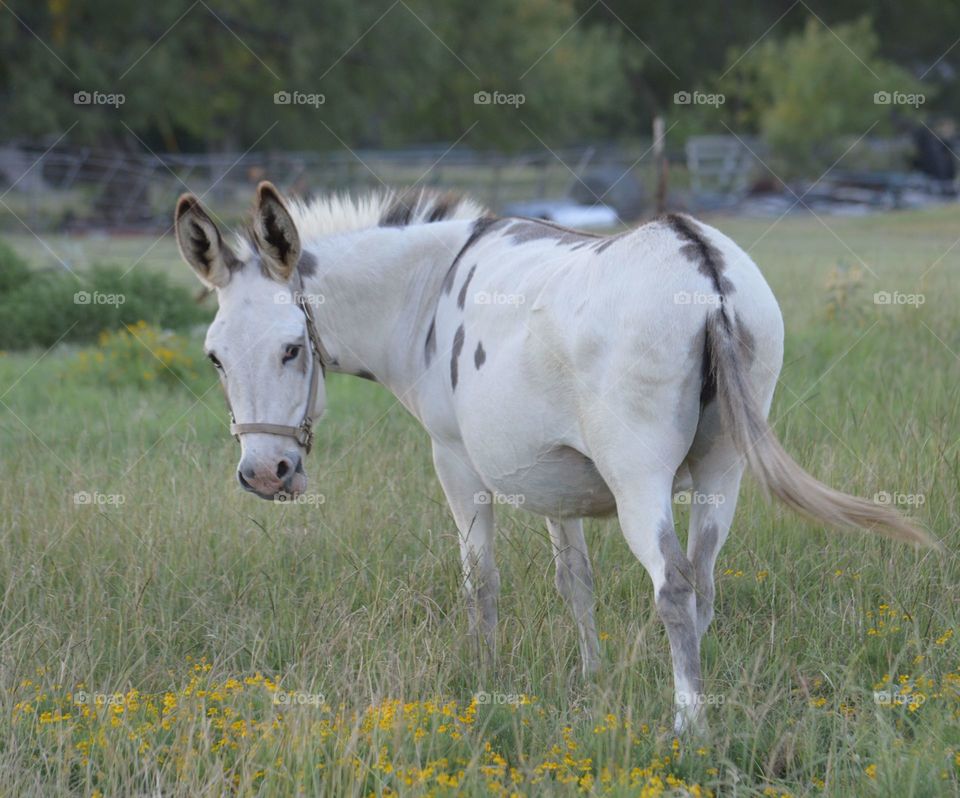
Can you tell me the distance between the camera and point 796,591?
4609 millimetres

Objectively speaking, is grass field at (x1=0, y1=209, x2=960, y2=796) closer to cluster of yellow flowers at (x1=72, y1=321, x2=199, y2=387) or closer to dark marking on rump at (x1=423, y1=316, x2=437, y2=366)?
dark marking on rump at (x1=423, y1=316, x2=437, y2=366)

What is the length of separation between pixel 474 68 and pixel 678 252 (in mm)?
32640

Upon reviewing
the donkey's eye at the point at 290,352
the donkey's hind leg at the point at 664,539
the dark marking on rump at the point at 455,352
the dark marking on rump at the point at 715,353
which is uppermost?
the dark marking on rump at the point at 455,352

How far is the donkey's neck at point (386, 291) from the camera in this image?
15.1 feet

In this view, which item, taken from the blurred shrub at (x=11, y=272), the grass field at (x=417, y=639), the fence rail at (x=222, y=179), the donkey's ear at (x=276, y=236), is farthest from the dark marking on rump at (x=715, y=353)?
the fence rail at (x=222, y=179)

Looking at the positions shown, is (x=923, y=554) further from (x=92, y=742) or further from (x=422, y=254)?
(x=92, y=742)

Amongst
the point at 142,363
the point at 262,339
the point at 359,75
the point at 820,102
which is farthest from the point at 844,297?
the point at 820,102

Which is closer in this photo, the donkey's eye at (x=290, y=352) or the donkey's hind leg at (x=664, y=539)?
the donkey's hind leg at (x=664, y=539)

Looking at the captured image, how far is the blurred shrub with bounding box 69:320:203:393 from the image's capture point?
29.5 feet

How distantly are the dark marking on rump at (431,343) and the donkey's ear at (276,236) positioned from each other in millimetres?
622

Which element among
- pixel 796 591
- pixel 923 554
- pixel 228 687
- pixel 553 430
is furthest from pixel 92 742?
pixel 923 554

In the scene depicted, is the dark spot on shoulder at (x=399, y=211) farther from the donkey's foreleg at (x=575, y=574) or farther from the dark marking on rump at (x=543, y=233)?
the donkey's foreleg at (x=575, y=574)

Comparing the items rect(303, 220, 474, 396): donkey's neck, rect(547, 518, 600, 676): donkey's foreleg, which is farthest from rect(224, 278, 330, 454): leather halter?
rect(547, 518, 600, 676): donkey's foreleg

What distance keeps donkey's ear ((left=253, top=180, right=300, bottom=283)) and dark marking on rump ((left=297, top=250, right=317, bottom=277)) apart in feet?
0.87
